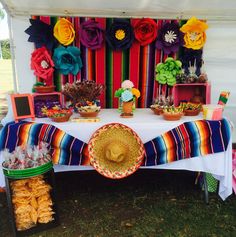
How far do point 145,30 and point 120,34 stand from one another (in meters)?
0.25

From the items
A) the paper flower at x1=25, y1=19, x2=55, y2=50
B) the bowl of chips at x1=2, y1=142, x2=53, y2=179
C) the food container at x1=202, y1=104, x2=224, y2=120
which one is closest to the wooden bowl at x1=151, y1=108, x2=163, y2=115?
the food container at x1=202, y1=104, x2=224, y2=120

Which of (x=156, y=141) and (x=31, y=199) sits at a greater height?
(x=156, y=141)

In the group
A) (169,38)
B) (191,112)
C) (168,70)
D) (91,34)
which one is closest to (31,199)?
(191,112)

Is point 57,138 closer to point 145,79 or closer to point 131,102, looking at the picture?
point 131,102

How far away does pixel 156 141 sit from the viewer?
6.85 ft

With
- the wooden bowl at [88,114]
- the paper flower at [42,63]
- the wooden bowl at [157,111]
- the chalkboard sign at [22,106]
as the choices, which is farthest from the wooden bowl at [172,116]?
the paper flower at [42,63]

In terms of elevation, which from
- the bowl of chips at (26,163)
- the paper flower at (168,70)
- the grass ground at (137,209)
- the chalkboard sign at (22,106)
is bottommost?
the grass ground at (137,209)

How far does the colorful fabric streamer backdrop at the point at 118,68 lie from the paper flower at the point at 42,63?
0.34 feet

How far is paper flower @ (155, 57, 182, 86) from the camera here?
261cm

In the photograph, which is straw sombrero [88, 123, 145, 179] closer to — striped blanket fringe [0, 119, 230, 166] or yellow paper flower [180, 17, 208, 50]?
striped blanket fringe [0, 119, 230, 166]

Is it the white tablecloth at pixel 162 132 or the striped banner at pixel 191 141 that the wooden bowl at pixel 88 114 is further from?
the striped banner at pixel 191 141

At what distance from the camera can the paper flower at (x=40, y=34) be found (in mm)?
2410

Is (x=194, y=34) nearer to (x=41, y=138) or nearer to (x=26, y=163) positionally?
(x=41, y=138)

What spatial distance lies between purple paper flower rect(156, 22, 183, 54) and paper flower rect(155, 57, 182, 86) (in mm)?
118
